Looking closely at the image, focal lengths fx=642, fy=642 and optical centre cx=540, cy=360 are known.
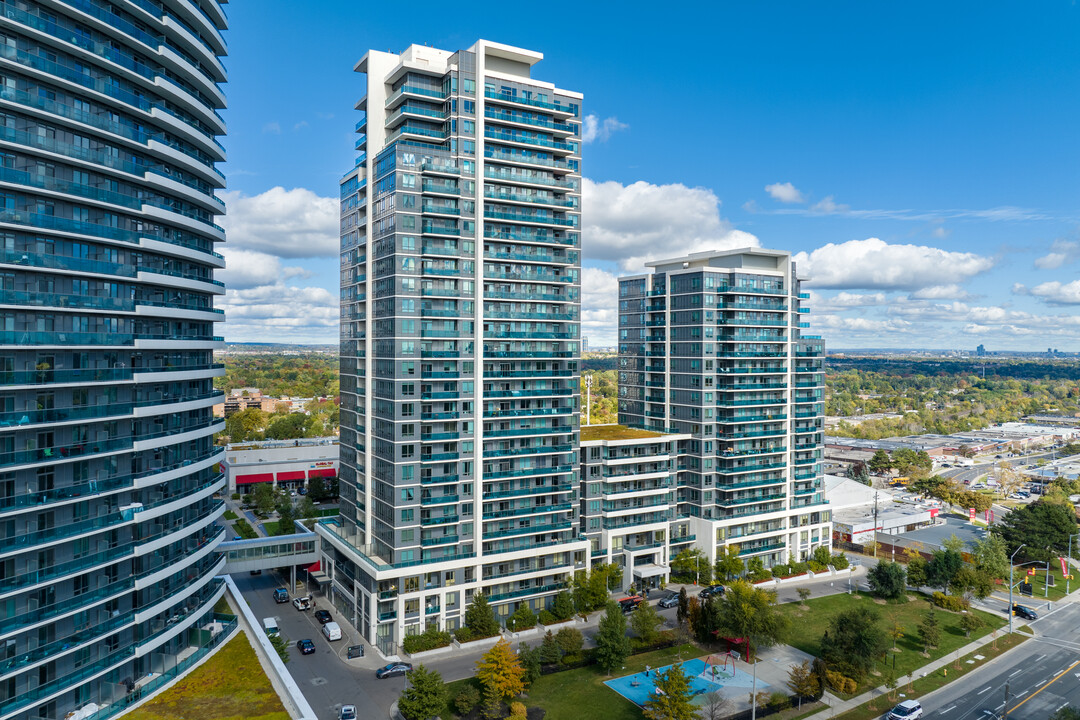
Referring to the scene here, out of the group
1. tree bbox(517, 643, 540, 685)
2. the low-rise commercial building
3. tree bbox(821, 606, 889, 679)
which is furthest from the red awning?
tree bbox(821, 606, 889, 679)

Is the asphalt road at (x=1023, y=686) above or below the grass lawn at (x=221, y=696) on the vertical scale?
below

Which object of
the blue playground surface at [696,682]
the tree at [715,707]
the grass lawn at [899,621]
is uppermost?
the tree at [715,707]

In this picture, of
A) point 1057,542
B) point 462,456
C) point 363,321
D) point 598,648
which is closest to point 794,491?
point 1057,542

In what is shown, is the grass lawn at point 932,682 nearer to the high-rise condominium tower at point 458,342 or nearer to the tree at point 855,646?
the tree at point 855,646

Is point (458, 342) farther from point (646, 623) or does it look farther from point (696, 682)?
point (696, 682)

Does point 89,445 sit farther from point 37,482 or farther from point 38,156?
point 38,156

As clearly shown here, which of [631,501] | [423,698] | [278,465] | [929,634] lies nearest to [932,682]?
[929,634]

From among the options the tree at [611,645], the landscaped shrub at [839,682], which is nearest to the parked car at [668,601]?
the tree at [611,645]
